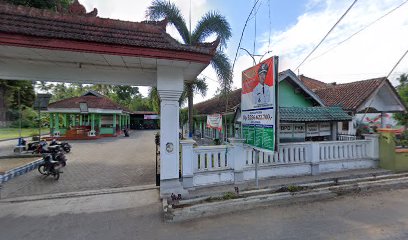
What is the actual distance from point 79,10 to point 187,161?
160 inches

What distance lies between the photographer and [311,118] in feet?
25.5

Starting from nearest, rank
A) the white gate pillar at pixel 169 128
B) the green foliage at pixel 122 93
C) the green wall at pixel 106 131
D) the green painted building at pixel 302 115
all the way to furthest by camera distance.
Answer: the white gate pillar at pixel 169 128, the green painted building at pixel 302 115, the green wall at pixel 106 131, the green foliage at pixel 122 93

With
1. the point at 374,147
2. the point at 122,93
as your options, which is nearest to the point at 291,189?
the point at 374,147

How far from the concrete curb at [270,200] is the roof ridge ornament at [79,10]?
434 centimetres

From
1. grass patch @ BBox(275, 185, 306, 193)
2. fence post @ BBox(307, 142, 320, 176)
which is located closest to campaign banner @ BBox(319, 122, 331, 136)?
fence post @ BBox(307, 142, 320, 176)

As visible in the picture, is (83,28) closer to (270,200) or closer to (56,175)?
(56,175)

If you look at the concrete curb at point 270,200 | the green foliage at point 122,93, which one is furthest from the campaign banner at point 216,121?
the green foliage at point 122,93

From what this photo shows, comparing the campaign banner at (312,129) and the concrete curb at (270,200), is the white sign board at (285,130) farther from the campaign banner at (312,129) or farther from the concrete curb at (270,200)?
the concrete curb at (270,200)

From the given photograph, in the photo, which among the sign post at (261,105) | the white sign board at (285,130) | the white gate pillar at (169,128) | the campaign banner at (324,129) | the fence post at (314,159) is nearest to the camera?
the sign post at (261,105)

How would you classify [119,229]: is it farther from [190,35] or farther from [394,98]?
[394,98]

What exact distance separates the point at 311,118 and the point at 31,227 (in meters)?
8.62

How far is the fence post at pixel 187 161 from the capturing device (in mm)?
4730

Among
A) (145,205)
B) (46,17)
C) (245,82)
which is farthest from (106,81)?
(245,82)

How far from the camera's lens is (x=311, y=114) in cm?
800
